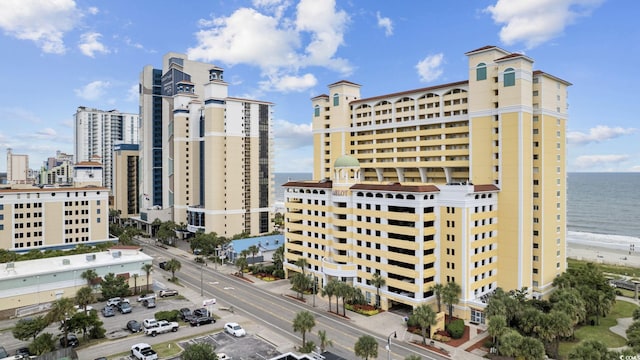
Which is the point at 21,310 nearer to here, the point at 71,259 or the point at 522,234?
the point at 71,259

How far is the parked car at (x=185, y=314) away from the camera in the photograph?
5553cm

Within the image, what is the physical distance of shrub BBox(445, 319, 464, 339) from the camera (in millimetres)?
49906

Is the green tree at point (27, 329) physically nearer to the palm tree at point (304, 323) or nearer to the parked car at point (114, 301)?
the parked car at point (114, 301)

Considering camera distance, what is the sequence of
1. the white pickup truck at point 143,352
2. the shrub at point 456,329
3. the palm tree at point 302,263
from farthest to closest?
the palm tree at point 302,263 < the shrub at point 456,329 < the white pickup truck at point 143,352

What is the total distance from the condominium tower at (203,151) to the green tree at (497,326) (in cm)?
8381

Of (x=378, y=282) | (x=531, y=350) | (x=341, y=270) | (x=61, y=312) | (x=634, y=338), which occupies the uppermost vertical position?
(x=61, y=312)

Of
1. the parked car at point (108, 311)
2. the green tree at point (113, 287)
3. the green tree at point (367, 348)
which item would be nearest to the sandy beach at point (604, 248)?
the green tree at point (367, 348)

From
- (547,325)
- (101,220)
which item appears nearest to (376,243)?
(547,325)

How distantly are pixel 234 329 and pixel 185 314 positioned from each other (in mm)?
10093

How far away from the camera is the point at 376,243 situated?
205ft

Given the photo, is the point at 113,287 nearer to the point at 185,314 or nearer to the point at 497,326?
the point at 185,314

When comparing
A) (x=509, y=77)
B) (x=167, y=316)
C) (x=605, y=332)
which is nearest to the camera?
(x=605, y=332)

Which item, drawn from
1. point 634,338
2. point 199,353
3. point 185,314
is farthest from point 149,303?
point 634,338

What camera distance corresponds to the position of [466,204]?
183ft
